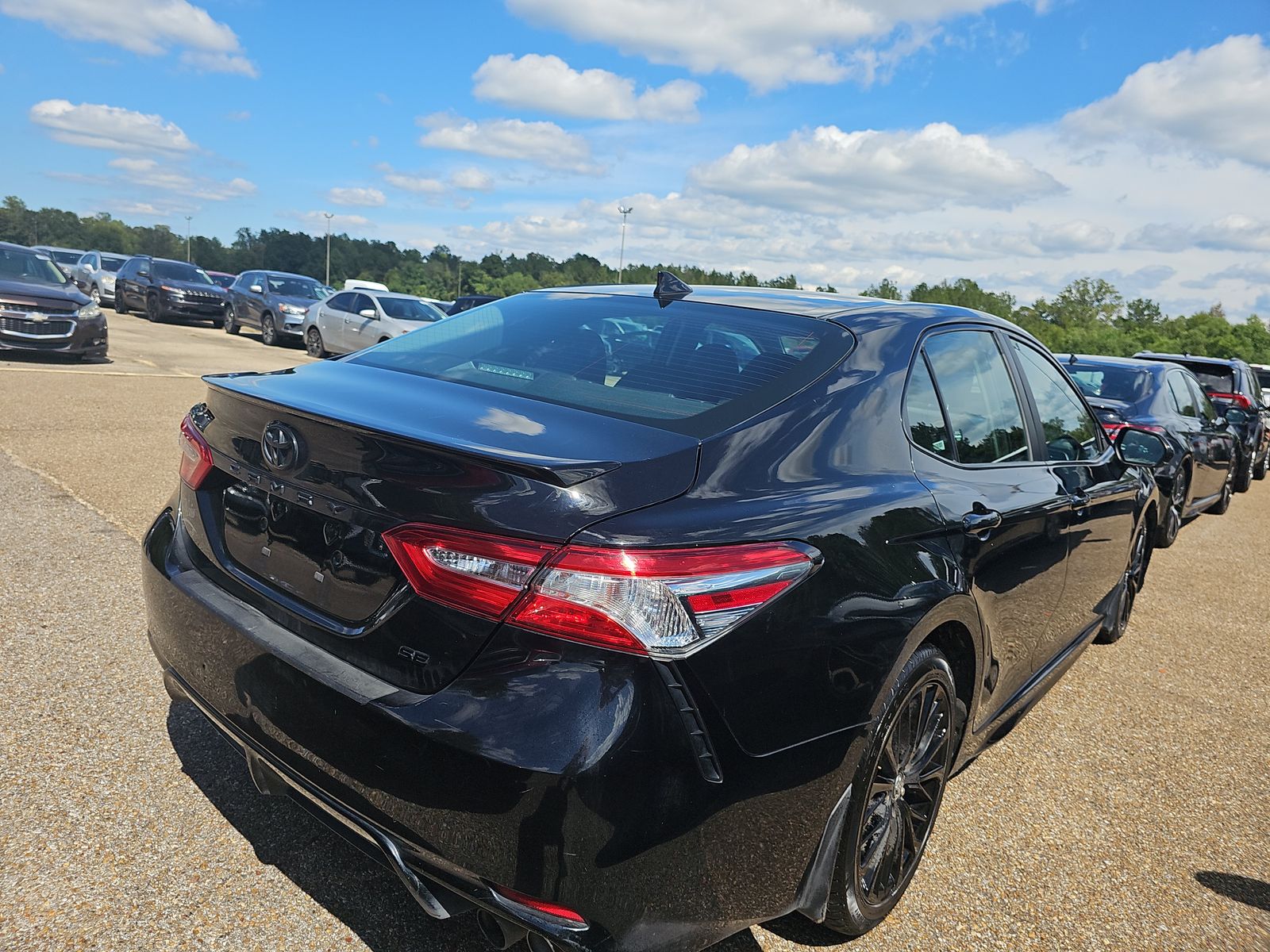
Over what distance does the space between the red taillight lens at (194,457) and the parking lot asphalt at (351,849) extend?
3.15ft

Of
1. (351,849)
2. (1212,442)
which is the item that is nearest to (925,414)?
(351,849)

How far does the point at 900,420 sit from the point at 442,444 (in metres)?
1.28

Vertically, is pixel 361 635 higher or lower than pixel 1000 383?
lower

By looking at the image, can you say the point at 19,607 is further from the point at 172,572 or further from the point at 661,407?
the point at 661,407

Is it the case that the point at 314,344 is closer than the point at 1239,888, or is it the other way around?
the point at 1239,888

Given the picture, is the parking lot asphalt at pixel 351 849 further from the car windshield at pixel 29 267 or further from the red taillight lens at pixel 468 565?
the car windshield at pixel 29 267

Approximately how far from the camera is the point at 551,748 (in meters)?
1.74

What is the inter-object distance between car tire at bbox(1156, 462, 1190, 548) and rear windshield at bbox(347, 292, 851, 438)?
612cm

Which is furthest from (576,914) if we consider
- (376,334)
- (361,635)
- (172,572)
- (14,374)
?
(376,334)

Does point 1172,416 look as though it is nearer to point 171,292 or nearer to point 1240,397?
point 1240,397

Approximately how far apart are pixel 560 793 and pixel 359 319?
1890cm

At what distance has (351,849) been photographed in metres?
2.66

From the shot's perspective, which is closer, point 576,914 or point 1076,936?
point 576,914

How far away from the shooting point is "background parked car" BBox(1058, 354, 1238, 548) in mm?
8156
